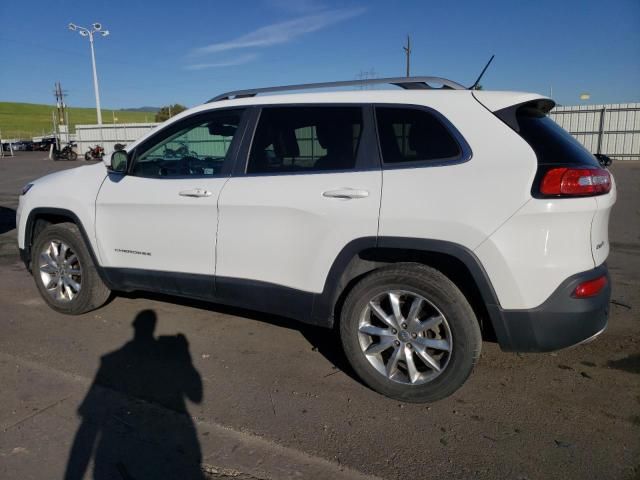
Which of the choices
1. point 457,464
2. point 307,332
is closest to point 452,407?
point 457,464

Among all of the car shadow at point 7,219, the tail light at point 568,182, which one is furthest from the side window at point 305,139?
the car shadow at point 7,219

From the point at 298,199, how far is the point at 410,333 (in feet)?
3.60

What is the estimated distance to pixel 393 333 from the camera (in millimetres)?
3082

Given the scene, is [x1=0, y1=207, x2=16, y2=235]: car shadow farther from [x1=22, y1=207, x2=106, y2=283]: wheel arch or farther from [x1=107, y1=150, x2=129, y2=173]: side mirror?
[x1=107, y1=150, x2=129, y2=173]: side mirror

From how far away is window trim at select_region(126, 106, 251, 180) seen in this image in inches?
142

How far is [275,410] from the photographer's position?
3.01 m

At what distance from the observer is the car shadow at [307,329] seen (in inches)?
146

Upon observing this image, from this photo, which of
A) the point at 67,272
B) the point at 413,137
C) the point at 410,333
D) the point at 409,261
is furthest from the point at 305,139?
the point at 67,272

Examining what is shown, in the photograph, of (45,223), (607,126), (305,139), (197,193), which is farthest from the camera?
(607,126)

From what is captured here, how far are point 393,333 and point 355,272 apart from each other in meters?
0.45

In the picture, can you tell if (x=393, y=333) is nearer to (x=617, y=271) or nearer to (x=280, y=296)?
(x=280, y=296)

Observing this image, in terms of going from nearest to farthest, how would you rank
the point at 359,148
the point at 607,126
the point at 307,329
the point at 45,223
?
the point at 359,148
the point at 307,329
the point at 45,223
the point at 607,126

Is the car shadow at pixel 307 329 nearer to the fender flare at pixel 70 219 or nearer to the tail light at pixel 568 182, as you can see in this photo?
the fender flare at pixel 70 219

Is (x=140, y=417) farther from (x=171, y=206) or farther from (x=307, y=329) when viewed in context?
(x=307, y=329)
